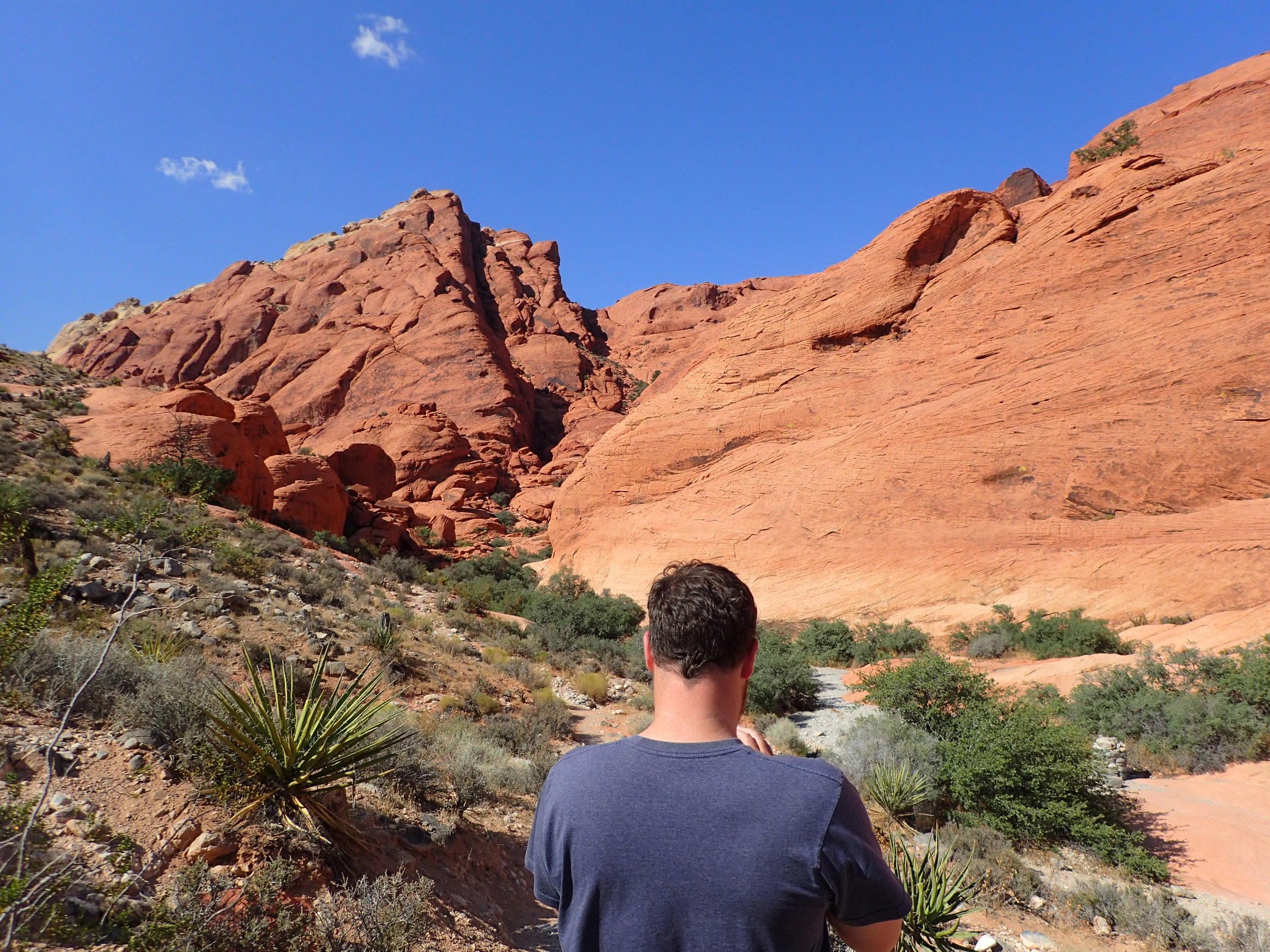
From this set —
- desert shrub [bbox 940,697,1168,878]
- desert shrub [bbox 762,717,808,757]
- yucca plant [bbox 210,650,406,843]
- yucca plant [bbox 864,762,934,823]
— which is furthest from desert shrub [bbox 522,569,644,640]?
yucca plant [bbox 210,650,406,843]

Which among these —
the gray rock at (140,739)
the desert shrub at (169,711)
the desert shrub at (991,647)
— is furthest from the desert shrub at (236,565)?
the desert shrub at (991,647)

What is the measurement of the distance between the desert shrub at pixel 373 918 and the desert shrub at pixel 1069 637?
12.2 m

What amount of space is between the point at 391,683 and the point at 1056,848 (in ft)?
25.4

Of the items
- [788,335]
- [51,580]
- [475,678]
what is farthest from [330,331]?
[51,580]

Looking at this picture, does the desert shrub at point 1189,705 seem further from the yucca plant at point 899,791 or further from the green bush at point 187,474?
the green bush at point 187,474

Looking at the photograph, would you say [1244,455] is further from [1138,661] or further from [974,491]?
[1138,661]

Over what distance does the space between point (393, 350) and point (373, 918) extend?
152 ft

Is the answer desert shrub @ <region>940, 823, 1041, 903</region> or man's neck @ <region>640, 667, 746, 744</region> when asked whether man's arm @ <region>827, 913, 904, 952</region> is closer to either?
man's neck @ <region>640, 667, 746, 744</region>

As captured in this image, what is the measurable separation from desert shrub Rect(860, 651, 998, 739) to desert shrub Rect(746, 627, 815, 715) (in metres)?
1.83

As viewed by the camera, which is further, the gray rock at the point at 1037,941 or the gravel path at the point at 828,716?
the gravel path at the point at 828,716

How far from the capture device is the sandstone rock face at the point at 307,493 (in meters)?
20.7

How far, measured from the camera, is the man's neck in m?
1.34

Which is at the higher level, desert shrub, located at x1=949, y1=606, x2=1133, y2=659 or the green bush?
the green bush

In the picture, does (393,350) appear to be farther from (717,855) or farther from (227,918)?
(717,855)
